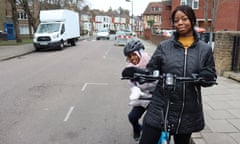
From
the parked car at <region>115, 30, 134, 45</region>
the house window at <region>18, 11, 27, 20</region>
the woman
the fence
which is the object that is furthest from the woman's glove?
the house window at <region>18, 11, 27, 20</region>

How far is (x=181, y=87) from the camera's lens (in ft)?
6.70

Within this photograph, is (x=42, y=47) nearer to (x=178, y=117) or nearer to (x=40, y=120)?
(x=40, y=120)

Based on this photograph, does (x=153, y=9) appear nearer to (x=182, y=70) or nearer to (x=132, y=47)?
(x=132, y=47)

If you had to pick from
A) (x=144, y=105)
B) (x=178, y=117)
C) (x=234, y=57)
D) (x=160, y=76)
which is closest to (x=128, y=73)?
(x=160, y=76)

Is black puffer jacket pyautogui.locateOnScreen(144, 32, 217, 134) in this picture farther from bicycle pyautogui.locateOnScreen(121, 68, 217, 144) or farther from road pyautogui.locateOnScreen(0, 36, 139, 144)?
road pyautogui.locateOnScreen(0, 36, 139, 144)

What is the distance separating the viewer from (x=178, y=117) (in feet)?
6.91

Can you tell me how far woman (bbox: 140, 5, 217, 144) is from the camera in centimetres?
203

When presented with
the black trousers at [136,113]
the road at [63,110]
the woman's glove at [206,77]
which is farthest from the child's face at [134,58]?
the road at [63,110]

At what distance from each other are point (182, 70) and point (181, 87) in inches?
5.6

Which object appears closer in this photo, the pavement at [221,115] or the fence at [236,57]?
the pavement at [221,115]

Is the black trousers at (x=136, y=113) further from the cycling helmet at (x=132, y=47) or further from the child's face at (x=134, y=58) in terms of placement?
the cycling helmet at (x=132, y=47)

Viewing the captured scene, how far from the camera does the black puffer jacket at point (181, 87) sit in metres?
2.03

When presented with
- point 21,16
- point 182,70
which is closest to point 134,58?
point 182,70

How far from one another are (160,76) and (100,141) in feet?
7.78
